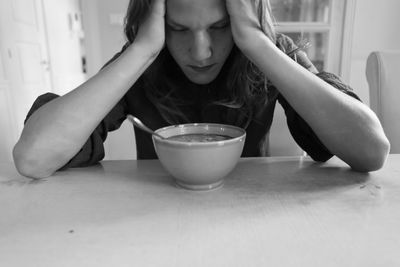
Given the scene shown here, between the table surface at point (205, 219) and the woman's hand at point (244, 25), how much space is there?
25 centimetres

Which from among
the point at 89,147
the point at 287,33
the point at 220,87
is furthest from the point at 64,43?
the point at 89,147

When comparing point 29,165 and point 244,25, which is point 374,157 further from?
point 29,165

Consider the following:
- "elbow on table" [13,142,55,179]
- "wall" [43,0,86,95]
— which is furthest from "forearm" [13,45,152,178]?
"wall" [43,0,86,95]

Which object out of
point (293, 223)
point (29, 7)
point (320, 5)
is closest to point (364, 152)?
point (293, 223)

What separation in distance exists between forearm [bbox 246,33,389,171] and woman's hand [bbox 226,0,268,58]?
0.7 inches

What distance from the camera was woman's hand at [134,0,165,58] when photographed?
640 millimetres

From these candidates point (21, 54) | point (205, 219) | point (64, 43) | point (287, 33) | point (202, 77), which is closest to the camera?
point (205, 219)

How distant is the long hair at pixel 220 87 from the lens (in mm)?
769

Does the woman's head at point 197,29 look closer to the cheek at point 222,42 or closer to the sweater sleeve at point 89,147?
the cheek at point 222,42

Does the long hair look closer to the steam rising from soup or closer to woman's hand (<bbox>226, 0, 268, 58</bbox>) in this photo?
woman's hand (<bbox>226, 0, 268, 58</bbox>)

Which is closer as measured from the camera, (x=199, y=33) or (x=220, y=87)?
(x=199, y=33)

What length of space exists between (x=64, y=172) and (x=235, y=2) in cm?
47

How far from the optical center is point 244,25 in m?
0.63

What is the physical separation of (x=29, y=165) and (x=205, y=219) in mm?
345
